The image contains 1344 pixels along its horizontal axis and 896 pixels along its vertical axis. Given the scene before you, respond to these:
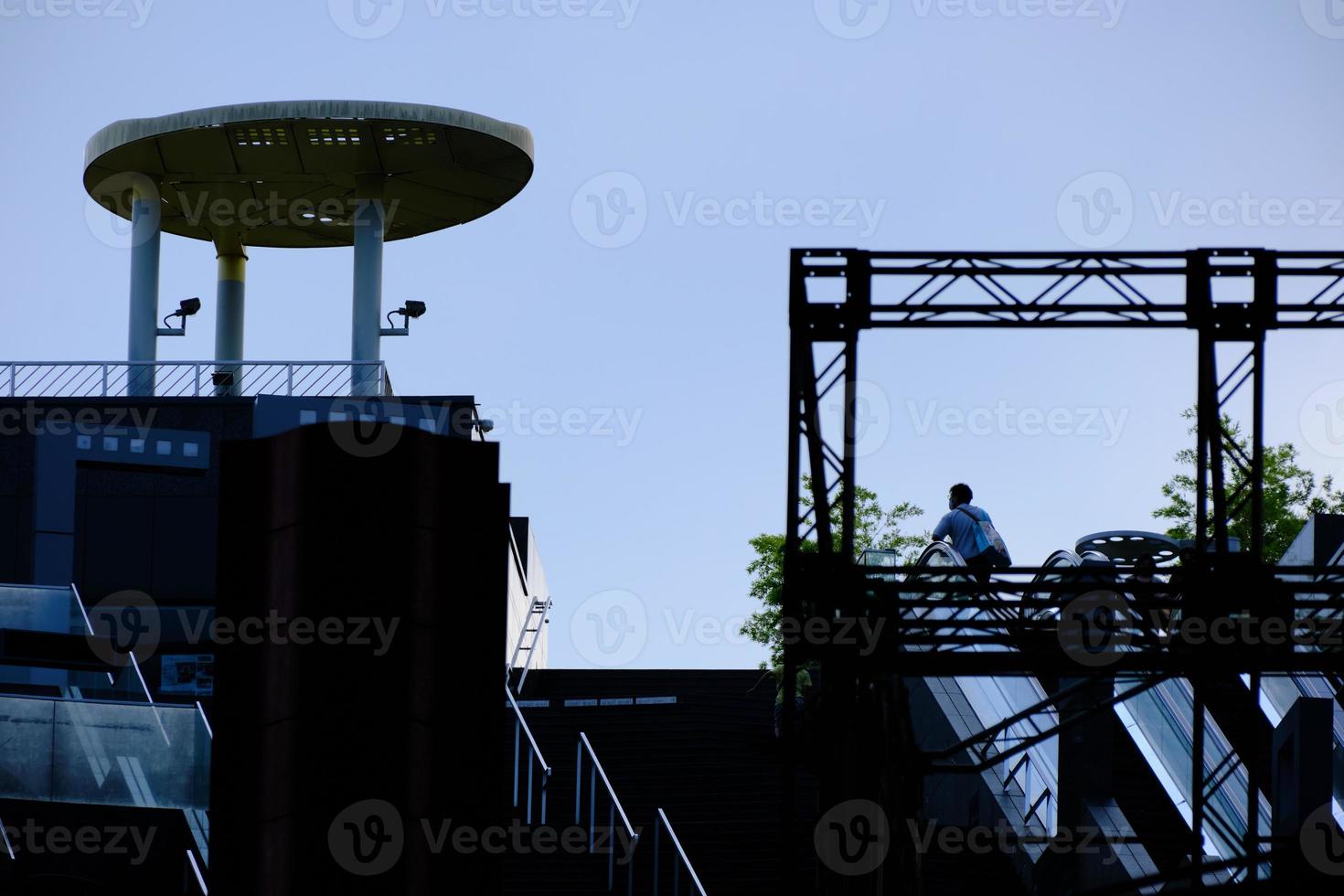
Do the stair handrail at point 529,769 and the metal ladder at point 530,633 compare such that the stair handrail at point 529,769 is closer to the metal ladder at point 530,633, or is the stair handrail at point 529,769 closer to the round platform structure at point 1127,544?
the metal ladder at point 530,633

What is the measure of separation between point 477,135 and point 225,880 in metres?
19.1

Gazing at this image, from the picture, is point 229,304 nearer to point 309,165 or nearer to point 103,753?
point 309,165

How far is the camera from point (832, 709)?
1688cm

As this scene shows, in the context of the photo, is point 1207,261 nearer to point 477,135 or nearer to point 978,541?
point 978,541

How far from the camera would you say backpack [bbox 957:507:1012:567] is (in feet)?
67.3

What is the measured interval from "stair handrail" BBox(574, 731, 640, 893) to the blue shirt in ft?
14.6

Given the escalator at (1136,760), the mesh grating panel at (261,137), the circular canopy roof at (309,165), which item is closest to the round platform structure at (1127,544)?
the escalator at (1136,760)

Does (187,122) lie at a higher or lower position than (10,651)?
higher

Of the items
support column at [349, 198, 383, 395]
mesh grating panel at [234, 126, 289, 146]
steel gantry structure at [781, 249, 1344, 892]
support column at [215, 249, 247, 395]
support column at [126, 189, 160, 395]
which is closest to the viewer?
steel gantry structure at [781, 249, 1344, 892]

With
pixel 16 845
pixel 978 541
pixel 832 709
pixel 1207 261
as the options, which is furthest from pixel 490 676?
pixel 1207 261

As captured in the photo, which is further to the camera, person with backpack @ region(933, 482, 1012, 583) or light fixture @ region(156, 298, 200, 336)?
light fixture @ region(156, 298, 200, 336)

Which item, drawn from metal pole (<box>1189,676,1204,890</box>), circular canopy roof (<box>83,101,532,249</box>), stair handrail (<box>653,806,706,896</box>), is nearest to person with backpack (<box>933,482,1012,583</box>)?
metal pole (<box>1189,676,1204,890</box>)

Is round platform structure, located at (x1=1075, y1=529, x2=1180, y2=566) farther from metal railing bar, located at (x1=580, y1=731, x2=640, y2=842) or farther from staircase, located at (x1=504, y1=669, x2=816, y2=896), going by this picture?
metal railing bar, located at (x1=580, y1=731, x2=640, y2=842)

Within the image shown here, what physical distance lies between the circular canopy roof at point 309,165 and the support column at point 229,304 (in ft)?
1.33
